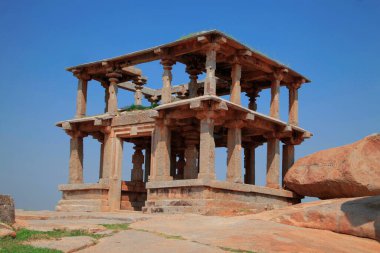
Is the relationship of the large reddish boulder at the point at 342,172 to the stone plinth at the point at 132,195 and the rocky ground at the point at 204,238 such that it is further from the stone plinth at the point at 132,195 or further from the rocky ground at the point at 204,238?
the stone plinth at the point at 132,195

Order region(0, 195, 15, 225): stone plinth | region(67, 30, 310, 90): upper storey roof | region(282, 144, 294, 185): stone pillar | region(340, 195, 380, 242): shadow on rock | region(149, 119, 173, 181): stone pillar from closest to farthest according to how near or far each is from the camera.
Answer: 1. region(0, 195, 15, 225): stone plinth
2. region(340, 195, 380, 242): shadow on rock
3. region(67, 30, 310, 90): upper storey roof
4. region(149, 119, 173, 181): stone pillar
5. region(282, 144, 294, 185): stone pillar

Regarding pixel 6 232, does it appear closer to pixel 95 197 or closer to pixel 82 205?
pixel 95 197

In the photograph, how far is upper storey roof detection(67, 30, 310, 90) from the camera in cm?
1933

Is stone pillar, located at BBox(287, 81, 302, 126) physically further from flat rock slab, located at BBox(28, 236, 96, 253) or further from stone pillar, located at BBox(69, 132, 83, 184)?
flat rock slab, located at BBox(28, 236, 96, 253)

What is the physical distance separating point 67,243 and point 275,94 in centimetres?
1574

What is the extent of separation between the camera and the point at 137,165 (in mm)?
24859

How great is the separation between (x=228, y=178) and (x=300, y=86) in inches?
308

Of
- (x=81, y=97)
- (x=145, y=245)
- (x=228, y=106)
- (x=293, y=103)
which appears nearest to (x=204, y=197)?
(x=228, y=106)

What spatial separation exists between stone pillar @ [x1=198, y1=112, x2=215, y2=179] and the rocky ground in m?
5.50

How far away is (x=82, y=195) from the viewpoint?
22812 mm

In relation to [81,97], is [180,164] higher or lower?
lower

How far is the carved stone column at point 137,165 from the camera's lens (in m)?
24.5

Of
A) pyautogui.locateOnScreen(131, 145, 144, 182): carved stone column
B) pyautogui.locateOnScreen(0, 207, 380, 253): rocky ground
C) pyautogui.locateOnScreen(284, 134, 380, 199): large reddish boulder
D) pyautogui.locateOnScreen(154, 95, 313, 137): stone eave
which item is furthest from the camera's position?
pyautogui.locateOnScreen(131, 145, 144, 182): carved stone column

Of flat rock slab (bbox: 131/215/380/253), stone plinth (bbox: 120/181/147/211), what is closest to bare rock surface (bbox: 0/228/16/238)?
flat rock slab (bbox: 131/215/380/253)
